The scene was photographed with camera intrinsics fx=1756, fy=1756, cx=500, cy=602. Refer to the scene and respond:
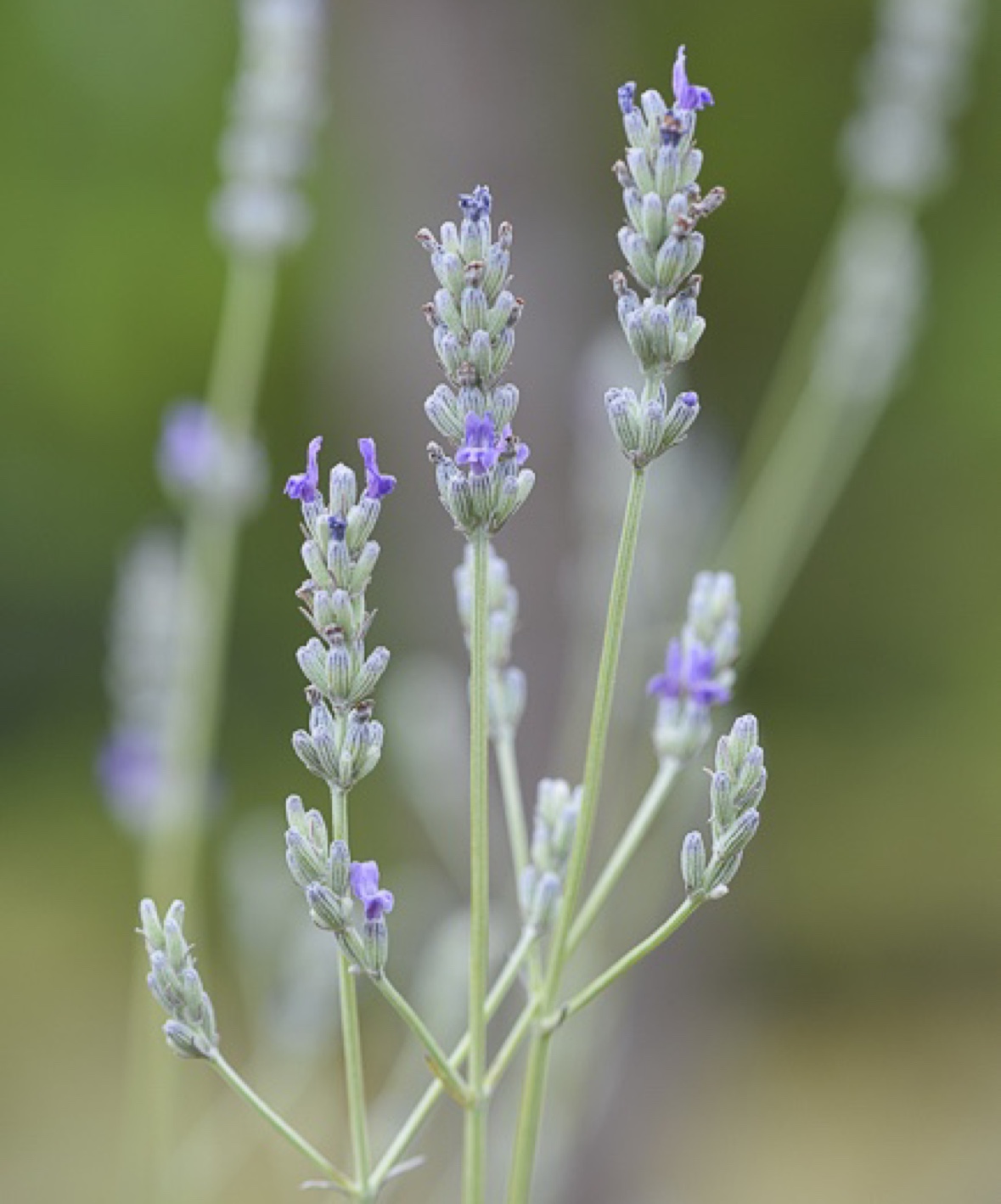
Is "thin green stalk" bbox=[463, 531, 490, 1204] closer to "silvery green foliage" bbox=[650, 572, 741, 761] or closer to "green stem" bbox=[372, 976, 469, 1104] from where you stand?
"green stem" bbox=[372, 976, 469, 1104]

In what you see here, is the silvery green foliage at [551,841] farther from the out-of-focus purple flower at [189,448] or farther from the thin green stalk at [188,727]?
the out-of-focus purple flower at [189,448]

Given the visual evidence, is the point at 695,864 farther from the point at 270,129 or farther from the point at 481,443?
the point at 270,129

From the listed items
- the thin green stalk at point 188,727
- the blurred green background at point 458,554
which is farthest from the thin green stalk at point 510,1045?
the blurred green background at point 458,554

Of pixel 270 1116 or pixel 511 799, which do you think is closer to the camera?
pixel 270 1116

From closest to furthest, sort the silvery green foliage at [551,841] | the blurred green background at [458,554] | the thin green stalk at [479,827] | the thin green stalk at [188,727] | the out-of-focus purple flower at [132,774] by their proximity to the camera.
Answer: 1. the thin green stalk at [479,827]
2. the silvery green foliage at [551,841]
3. the thin green stalk at [188,727]
4. the out-of-focus purple flower at [132,774]
5. the blurred green background at [458,554]

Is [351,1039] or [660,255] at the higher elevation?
[660,255]

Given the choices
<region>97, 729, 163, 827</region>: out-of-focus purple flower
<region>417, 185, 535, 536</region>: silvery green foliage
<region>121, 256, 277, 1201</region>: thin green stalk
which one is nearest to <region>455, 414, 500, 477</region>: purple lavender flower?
<region>417, 185, 535, 536</region>: silvery green foliage

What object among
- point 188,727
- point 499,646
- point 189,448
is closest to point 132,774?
point 188,727

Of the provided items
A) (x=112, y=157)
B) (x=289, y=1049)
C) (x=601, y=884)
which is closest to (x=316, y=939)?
(x=289, y=1049)
